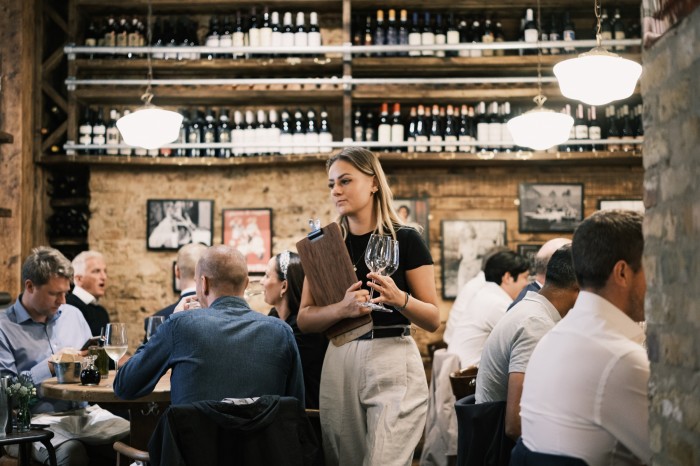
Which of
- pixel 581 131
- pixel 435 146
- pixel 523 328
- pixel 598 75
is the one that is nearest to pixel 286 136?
pixel 435 146

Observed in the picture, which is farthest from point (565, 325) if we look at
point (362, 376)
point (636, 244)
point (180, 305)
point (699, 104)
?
point (180, 305)

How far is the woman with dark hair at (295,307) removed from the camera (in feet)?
11.1

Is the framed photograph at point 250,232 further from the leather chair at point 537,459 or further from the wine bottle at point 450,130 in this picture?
the leather chair at point 537,459

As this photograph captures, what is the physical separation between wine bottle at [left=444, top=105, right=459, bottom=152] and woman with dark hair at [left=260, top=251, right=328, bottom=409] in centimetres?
322

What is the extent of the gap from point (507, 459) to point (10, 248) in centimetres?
533

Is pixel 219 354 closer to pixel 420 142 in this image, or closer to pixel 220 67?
pixel 420 142

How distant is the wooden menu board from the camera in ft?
8.82

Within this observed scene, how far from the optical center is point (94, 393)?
10.0ft

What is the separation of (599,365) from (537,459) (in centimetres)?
26

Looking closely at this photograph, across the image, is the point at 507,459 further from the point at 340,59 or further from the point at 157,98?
the point at 157,98

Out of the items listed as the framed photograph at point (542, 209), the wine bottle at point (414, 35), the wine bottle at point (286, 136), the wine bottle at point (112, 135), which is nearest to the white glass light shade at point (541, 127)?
the framed photograph at point (542, 209)

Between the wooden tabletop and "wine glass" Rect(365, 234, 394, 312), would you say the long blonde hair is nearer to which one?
"wine glass" Rect(365, 234, 394, 312)

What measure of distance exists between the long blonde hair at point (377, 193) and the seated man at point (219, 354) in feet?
1.50

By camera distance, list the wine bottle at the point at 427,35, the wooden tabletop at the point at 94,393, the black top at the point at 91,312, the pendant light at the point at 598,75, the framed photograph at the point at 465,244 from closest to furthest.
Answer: the wooden tabletop at the point at 94,393 < the pendant light at the point at 598,75 < the black top at the point at 91,312 < the wine bottle at the point at 427,35 < the framed photograph at the point at 465,244
